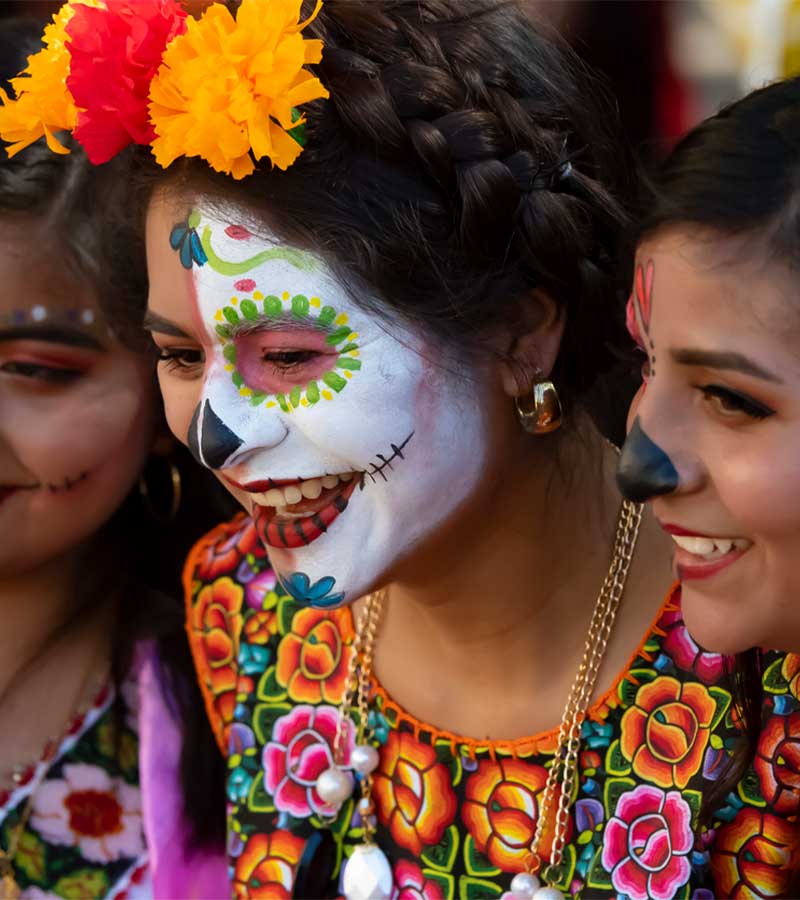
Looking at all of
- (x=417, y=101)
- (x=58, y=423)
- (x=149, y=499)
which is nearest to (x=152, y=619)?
(x=149, y=499)

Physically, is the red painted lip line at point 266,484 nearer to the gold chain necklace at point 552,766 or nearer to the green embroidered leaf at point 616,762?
the gold chain necklace at point 552,766

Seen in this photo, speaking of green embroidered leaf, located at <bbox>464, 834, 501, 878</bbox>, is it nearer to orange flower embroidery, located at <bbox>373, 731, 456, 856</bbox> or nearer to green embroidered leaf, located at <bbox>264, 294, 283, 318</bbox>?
orange flower embroidery, located at <bbox>373, 731, 456, 856</bbox>

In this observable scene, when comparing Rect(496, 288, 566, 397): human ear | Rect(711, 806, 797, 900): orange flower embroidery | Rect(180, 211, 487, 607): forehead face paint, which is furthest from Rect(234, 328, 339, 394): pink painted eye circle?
Rect(711, 806, 797, 900): orange flower embroidery

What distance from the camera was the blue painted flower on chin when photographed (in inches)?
54.9

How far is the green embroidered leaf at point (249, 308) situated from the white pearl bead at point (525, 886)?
680 mm

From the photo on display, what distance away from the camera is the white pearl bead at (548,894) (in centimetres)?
139

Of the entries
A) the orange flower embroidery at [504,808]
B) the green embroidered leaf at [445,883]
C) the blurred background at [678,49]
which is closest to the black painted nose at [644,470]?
the orange flower embroidery at [504,808]

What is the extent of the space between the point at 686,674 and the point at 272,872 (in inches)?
22.6

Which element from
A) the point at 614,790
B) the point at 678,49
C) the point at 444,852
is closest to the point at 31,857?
the point at 444,852

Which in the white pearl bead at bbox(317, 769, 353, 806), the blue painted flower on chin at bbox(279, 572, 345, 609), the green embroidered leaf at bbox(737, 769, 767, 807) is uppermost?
the blue painted flower on chin at bbox(279, 572, 345, 609)

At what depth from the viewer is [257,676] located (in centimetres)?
173

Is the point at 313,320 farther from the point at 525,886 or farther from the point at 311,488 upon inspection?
the point at 525,886

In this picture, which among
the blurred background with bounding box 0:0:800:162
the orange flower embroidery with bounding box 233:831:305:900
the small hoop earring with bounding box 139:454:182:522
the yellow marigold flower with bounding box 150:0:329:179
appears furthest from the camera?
the blurred background with bounding box 0:0:800:162

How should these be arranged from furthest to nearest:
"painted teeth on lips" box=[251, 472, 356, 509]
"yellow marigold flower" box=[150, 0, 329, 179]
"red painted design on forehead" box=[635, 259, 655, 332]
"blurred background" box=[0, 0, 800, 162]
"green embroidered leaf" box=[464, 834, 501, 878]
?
1. "blurred background" box=[0, 0, 800, 162]
2. "green embroidered leaf" box=[464, 834, 501, 878]
3. "painted teeth on lips" box=[251, 472, 356, 509]
4. "yellow marigold flower" box=[150, 0, 329, 179]
5. "red painted design on forehead" box=[635, 259, 655, 332]
